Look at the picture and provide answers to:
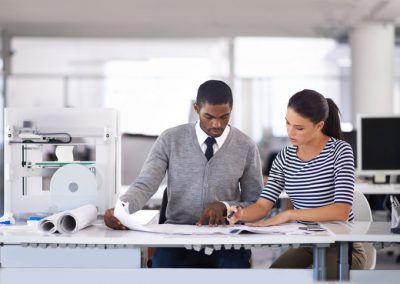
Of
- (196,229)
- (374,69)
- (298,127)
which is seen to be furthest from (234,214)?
(374,69)

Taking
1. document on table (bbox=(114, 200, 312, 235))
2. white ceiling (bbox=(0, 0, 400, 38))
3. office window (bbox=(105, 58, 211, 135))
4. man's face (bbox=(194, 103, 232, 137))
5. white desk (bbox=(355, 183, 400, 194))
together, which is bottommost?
white desk (bbox=(355, 183, 400, 194))

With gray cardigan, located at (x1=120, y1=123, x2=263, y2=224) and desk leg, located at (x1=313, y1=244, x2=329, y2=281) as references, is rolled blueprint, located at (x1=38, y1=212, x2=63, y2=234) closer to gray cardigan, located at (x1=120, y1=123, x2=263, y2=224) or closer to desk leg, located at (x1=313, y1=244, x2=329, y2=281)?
gray cardigan, located at (x1=120, y1=123, x2=263, y2=224)

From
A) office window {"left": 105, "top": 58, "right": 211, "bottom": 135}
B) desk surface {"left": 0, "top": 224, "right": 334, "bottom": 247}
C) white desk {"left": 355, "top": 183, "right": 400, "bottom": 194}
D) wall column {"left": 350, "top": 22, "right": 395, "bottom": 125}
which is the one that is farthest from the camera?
office window {"left": 105, "top": 58, "right": 211, "bottom": 135}

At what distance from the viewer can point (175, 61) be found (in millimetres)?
11188

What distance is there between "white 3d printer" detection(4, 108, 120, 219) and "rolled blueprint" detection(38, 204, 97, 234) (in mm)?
285

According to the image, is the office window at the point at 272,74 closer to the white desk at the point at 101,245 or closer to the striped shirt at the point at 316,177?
the striped shirt at the point at 316,177

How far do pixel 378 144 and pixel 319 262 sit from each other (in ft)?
10.3

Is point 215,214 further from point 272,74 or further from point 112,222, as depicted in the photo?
point 272,74

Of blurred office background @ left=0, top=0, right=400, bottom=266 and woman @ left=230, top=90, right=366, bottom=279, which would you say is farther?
blurred office background @ left=0, top=0, right=400, bottom=266

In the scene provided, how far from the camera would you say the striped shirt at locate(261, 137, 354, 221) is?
2480mm

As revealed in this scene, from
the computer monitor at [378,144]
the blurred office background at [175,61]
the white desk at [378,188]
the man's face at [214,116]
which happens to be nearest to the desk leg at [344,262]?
the man's face at [214,116]

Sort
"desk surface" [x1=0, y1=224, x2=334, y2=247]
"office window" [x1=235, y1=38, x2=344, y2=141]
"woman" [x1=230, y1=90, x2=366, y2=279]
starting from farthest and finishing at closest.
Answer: "office window" [x1=235, y1=38, x2=344, y2=141], "woman" [x1=230, y1=90, x2=366, y2=279], "desk surface" [x1=0, y1=224, x2=334, y2=247]

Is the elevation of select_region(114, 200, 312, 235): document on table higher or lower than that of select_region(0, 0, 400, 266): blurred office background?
lower

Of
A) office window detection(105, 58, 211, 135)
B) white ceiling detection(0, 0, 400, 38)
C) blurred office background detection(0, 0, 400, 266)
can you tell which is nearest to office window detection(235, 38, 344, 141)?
blurred office background detection(0, 0, 400, 266)
